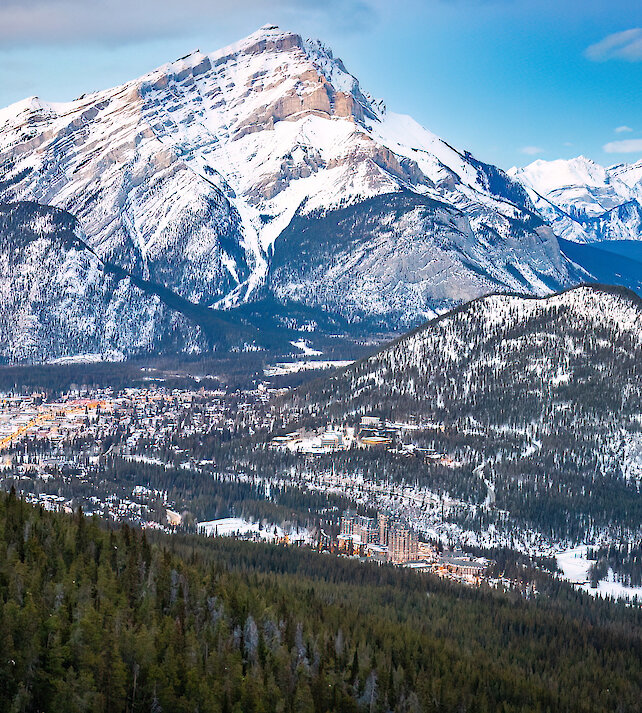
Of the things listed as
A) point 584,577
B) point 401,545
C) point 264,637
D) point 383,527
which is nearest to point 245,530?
point 383,527

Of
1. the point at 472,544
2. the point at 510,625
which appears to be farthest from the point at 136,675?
the point at 472,544

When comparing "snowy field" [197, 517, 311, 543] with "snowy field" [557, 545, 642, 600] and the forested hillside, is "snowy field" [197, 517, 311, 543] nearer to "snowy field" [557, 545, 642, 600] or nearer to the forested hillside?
the forested hillside

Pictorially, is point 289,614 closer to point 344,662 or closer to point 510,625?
point 344,662

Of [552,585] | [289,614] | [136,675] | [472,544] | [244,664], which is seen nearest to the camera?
[136,675]

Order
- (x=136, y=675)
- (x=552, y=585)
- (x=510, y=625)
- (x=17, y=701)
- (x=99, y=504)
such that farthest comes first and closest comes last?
(x=99, y=504) < (x=552, y=585) < (x=510, y=625) < (x=136, y=675) < (x=17, y=701)

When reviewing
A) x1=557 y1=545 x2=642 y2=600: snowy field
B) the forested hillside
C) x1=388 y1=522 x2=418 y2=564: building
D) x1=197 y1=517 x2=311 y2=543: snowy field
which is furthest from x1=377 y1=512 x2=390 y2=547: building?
x1=557 y1=545 x2=642 y2=600: snowy field

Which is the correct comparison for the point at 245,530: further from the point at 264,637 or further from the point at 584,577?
the point at 264,637
